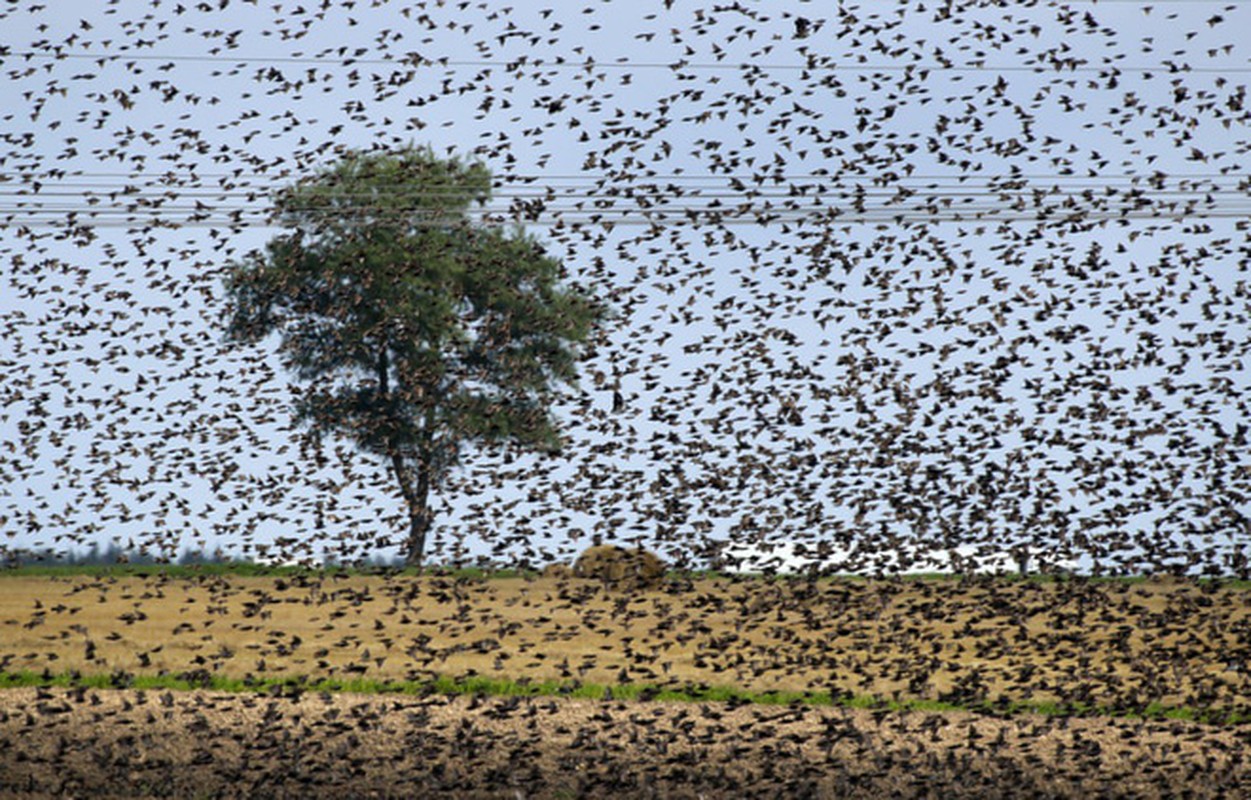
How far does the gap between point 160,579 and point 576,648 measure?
1786 centimetres

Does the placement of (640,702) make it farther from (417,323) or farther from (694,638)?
(417,323)

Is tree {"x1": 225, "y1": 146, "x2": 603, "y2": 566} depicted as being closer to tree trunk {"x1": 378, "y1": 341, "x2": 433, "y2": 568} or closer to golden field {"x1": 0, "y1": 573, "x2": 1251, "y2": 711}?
tree trunk {"x1": 378, "y1": 341, "x2": 433, "y2": 568}

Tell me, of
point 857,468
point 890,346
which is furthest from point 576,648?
point 890,346

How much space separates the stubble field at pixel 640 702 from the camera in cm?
2008

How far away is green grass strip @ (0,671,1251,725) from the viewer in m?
25.1

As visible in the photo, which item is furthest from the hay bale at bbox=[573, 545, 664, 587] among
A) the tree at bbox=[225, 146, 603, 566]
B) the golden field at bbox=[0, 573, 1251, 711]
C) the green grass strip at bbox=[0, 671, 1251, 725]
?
the green grass strip at bbox=[0, 671, 1251, 725]

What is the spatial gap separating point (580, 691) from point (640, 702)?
1368 mm

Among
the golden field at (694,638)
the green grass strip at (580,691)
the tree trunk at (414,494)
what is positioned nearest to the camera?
the green grass strip at (580,691)

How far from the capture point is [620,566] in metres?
43.4

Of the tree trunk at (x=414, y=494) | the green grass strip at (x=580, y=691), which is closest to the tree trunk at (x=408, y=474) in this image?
the tree trunk at (x=414, y=494)

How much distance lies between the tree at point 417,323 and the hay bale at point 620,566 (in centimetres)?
881

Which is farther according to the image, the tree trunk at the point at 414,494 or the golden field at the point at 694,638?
the tree trunk at the point at 414,494

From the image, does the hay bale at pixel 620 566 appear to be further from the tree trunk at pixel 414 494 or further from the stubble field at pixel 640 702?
the tree trunk at pixel 414 494

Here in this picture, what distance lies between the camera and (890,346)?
2792 centimetres
